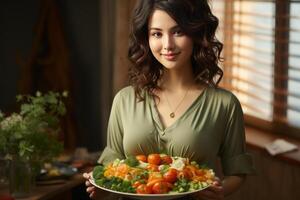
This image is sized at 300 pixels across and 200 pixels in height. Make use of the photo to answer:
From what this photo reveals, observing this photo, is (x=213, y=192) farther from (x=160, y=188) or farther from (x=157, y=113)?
(x=157, y=113)

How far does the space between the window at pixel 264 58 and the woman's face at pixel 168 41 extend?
1091mm

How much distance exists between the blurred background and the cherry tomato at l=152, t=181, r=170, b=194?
1151 mm

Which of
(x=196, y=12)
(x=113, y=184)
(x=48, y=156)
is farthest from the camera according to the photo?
(x=48, y=156)

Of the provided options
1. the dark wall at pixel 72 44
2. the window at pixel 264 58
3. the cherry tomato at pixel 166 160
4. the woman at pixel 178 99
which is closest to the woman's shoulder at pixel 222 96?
the woman at pixel 178 99

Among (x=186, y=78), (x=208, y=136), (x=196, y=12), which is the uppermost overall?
(x=196, y=12)

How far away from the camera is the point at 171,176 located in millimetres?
1595

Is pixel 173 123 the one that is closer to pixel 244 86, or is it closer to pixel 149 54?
pixel 149 54

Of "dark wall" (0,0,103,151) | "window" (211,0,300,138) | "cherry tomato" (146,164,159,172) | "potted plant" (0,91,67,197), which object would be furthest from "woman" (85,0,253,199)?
"dark wall" (0,0,103,151)

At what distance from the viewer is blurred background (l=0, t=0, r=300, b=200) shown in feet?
9.10

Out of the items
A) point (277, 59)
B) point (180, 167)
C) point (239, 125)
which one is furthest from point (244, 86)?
point (180, 167)

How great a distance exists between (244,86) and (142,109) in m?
1.36

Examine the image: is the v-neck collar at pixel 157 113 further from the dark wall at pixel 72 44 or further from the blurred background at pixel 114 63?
the dark wall at pixel 72 44

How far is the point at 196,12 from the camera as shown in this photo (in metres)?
1.74

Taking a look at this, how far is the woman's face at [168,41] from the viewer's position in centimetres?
172
